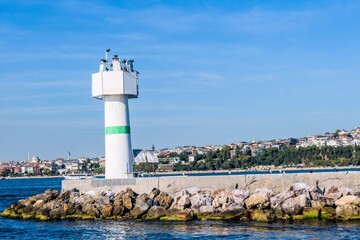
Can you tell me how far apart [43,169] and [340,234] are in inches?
5778

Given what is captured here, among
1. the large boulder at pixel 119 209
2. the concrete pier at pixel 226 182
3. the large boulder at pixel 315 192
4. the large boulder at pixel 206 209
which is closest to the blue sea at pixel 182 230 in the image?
the large boulder at pixel 119 209

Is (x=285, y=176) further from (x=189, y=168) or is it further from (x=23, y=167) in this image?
(x=23, y=167)

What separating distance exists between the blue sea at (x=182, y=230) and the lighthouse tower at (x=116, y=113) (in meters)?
3.84

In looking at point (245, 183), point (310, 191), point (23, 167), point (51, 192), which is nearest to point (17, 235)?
point (51, 192)

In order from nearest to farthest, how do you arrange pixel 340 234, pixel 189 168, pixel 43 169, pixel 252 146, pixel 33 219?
pixel 340 234 < pixel 33 219 < pixel 189 168 < pixel 252 146 < pixel 43 169

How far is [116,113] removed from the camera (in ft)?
93.9

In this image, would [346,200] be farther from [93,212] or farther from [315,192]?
[93,212]

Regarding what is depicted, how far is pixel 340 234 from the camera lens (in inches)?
792

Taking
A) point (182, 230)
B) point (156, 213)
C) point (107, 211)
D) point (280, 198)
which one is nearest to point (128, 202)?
point (107, 211)

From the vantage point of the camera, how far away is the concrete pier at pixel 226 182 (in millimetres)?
24312

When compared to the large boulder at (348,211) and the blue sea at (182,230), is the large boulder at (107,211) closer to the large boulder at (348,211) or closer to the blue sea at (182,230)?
the blue sea at (182,230)

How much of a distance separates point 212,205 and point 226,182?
1.42 m

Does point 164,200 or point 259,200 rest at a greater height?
point 164,200

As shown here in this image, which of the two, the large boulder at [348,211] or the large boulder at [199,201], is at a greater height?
the large boulder at [199,201]
